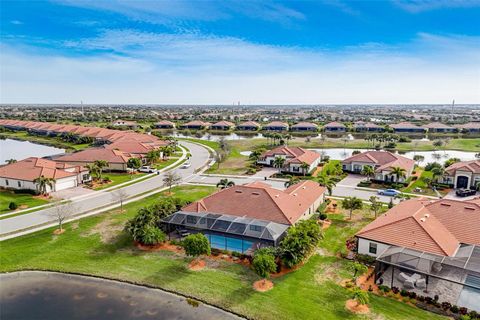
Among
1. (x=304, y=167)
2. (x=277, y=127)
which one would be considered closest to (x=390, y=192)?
(x=304, y=167)

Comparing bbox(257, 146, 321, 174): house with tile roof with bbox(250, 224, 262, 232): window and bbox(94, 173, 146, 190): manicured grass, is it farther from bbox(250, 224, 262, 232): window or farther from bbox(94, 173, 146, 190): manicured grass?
bbox(250, 224, 262, 232): window

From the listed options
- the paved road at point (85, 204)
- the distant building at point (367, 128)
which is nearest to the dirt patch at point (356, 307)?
the paved road at point (85, 204)

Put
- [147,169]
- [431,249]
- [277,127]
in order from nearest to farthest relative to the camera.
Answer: [431,249]
[147,169]
[277,127]

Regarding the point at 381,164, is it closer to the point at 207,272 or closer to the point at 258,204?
the point at 258,204

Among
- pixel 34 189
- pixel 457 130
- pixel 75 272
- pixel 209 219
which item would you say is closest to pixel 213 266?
pixel 209 219

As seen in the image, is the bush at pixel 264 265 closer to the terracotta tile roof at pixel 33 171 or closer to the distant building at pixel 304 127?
the terracotta tile roof at pixel 33 171

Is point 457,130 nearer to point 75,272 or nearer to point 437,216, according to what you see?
point 437,216
